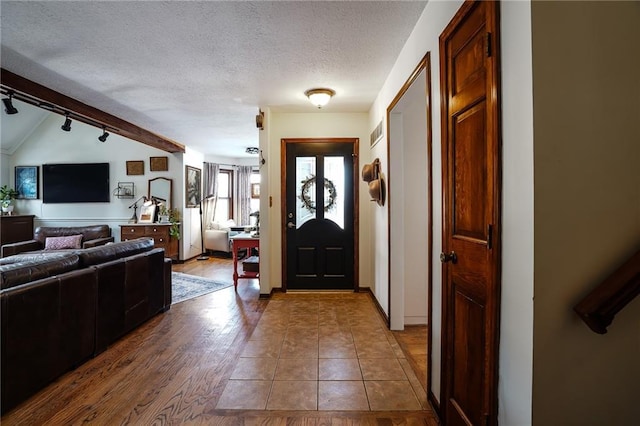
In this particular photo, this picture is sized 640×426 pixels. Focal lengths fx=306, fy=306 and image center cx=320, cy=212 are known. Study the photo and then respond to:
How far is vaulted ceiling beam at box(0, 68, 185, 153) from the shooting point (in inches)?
121

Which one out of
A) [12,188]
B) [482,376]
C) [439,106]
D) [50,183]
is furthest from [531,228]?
[12,188]

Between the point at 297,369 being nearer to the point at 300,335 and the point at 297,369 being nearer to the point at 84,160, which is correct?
the point at 300,335

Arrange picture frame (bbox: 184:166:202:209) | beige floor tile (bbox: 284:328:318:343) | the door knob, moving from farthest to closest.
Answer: picture frame (bbox: 184:166:202:209)
beige floor tile (bbox: 284:328:318:343)
the door knob

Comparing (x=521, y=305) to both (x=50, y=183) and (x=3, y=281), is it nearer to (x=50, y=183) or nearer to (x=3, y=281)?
(x=3, y=281)

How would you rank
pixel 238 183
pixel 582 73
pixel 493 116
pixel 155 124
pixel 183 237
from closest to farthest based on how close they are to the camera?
pixel 582 73, pixel 493 116, pixel 155 124, pixel 183 237, pixel 238 183

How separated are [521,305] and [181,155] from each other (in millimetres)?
6789

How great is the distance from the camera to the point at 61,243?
561 cm

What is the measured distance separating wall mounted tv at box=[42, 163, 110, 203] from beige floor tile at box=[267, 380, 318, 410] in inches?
254

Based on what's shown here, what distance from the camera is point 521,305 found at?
1.04 m

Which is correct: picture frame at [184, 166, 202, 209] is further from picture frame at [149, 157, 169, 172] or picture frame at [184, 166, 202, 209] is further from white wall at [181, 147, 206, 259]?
picture frame at [149, 157, 169, 172]

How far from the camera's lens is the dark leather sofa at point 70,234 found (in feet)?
18.5

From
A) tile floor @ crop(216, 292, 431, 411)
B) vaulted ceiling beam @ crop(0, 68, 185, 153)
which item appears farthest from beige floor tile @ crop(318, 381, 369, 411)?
vaulted ceiling beam @ crop(0, 68, 185, 153)

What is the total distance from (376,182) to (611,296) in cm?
252

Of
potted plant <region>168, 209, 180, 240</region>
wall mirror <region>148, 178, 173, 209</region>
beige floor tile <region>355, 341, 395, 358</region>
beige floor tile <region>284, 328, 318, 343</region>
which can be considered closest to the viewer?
beige floor tile <region>355, 341, 395, 358</region>
